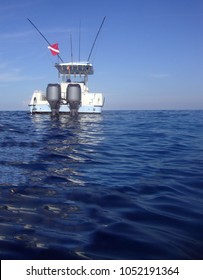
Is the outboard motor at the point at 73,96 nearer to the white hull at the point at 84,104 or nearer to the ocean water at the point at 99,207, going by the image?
the white hull at the point at 84,104

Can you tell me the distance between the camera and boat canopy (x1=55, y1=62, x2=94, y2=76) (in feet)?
105

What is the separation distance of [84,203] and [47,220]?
0.80 meters

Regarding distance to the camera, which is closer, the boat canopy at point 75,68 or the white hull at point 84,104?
the white hull at point 84,104

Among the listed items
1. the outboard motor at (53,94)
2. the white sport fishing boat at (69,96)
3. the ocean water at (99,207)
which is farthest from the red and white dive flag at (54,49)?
the ocean water at (99,207)

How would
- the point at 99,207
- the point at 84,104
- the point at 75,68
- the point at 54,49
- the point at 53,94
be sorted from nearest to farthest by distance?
the point at 99,207, the point at 53,94, the point at 84,104, the point at 54,49, the point at 75,68

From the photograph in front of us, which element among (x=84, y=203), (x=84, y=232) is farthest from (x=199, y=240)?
(x=84, y=203)

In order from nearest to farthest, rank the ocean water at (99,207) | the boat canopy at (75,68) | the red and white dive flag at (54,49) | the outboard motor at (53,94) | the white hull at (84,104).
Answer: the ocean water at (99,207) < the outboard motor at (53,94) < the white hull at (84,104) < the red and white dive flag at (54,49) < the boat canopy at (75,68)

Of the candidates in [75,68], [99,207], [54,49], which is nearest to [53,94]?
[54,49]

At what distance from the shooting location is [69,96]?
26.8 meters

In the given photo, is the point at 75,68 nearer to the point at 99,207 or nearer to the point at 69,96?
the point at 69,96

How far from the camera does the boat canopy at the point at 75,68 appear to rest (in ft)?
105

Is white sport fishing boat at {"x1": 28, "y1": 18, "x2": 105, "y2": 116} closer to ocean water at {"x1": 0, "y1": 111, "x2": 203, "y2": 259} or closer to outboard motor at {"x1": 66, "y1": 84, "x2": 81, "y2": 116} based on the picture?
outboard motor at {"x1": 66, "y1": 84, "x2": 81, "y2": 116}

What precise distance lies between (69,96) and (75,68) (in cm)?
704
